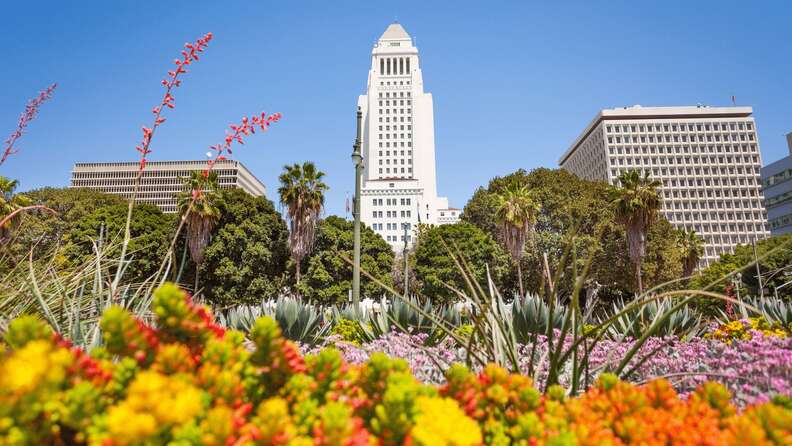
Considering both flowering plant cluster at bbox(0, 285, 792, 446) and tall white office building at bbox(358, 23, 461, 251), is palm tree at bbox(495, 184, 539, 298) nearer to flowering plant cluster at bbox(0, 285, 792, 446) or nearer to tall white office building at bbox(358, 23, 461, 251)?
flowering plant cluster at bbox(0, 285, 792, 446)

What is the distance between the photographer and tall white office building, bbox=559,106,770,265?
96.9m

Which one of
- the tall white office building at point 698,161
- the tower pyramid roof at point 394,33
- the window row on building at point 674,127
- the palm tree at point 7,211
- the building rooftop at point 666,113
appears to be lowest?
the palm tree at point 7,211

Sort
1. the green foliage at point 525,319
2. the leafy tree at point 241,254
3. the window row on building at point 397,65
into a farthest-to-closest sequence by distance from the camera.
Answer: the window row on building at point 397,65 → the leafy tree at point 241,254 → the green foliage at point 525,319

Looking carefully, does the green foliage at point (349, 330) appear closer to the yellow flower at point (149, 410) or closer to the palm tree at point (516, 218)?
the yellow flower at point (149, 410)

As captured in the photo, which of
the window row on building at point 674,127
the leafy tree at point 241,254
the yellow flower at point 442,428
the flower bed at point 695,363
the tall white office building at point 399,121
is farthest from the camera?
the tall white office building at point 399,121

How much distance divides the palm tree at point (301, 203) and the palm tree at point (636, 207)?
18104 mm

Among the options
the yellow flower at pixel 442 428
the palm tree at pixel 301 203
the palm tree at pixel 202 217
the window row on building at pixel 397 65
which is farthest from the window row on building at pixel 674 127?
the yellow flower at pixel 442 428

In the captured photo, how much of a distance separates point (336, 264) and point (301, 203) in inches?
201

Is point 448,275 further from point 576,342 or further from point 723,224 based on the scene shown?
point 723,224

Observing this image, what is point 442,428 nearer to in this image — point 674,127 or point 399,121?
point 399,121

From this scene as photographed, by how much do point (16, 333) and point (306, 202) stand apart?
26.6m

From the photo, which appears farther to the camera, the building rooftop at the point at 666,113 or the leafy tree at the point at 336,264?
the building rooftop at the point at 666,113

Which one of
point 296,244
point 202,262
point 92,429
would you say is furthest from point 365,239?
point 92,429

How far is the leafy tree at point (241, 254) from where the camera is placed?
2700cm
